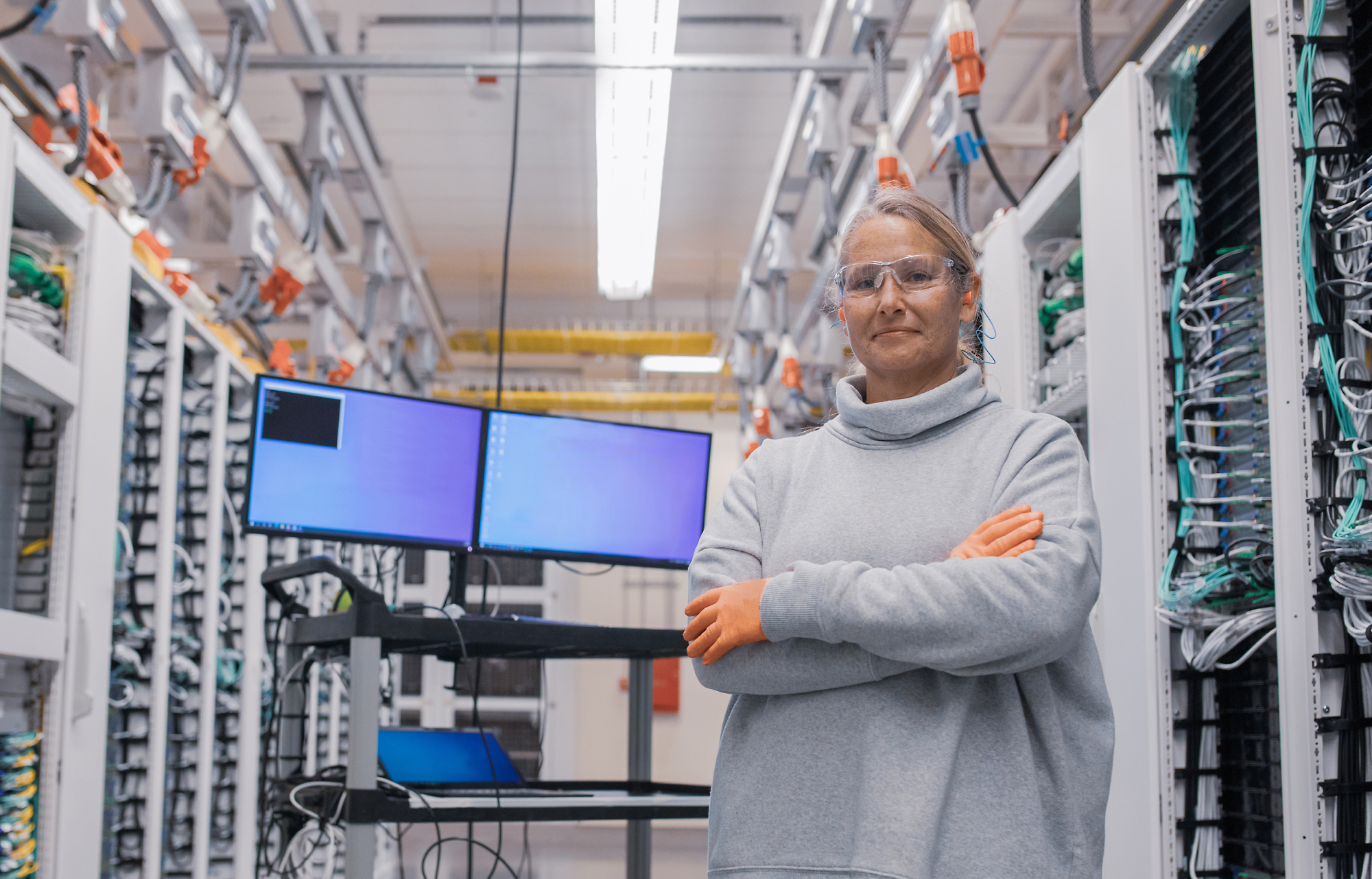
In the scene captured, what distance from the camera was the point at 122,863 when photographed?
3234 mm

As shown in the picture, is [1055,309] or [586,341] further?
[586,341]

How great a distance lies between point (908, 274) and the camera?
56.1 inches

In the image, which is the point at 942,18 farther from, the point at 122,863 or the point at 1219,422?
the point at 122,863

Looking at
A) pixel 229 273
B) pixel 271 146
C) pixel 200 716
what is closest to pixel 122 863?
pixel 200 716

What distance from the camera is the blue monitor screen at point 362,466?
2301 millimetres

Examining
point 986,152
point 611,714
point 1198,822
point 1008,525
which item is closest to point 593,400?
point 611,714

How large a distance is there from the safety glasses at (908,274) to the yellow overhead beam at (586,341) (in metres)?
6.66

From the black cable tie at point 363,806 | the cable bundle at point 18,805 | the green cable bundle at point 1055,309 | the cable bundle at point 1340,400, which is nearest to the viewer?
the cable bundle at point 1340,400

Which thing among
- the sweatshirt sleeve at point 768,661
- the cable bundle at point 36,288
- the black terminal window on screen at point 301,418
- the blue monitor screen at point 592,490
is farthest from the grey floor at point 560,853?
the sweatshirt sleeve at point 768,661

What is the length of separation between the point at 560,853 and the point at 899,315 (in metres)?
7.09

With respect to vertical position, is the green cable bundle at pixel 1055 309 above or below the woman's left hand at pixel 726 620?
above

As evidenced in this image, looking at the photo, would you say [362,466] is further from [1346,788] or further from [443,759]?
[1346,788]

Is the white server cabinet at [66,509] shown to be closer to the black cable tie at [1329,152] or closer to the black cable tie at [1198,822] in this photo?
the black cable tie at [1198,822]

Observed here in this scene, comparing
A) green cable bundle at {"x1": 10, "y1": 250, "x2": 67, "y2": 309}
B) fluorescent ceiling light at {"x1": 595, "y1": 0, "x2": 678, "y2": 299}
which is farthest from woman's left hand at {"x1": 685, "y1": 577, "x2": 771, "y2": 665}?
fluorescent ceiling light at {"x1": 595, "y1": 0, "x2": 678, "y2": 299}
